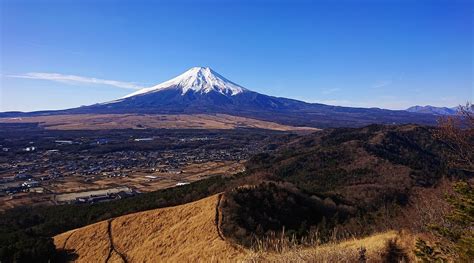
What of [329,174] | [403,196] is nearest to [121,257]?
[403,196]

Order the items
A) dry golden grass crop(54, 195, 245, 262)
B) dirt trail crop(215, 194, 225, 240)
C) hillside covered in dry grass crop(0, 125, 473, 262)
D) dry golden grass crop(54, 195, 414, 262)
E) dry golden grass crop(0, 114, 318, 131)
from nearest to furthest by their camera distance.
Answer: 1. hillside covered in dry grass crop(0, 125, 473, 262)
2. dry golden grass crop(54, 195, 414, 262)
3. dry golden grass crop(54, 195, 245, 262)
4. dirt trail crop(215, 194, 225, 240)
5. dry golden grass crop(0, 114, 318, 131)

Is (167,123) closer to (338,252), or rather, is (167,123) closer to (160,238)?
(160,238)

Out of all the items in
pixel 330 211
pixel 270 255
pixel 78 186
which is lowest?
pixel 78 186

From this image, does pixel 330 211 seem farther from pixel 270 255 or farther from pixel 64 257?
pixel 270 255

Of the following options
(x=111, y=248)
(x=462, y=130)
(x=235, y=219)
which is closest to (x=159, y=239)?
(x=111, y=248)

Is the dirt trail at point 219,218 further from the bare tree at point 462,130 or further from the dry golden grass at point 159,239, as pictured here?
the bare tree at point 462,130

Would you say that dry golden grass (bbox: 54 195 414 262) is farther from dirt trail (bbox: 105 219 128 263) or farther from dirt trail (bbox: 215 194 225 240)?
dirt trail (bbox: 215 194 225 240)

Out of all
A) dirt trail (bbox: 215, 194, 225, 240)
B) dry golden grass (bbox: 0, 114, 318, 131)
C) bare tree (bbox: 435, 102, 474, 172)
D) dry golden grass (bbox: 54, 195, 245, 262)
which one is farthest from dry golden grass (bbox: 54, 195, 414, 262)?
dry golden grass (bbox: 0, 114, 318, 131)

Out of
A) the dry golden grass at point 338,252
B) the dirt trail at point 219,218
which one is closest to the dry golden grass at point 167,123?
the dirt trail at point 219,218

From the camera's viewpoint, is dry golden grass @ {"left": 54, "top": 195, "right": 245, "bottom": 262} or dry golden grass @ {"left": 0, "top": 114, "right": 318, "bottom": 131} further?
Result: dry golden grass @ {"left": 0, "top": 114, "right": 318, "bottom": 131}
